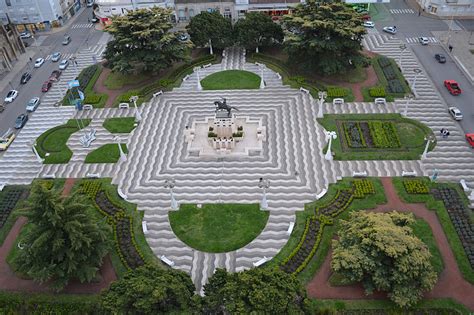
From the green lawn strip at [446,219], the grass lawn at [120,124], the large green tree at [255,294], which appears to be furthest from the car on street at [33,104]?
the green lawn strip at [446,219]

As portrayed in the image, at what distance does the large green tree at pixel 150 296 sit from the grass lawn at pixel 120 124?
29115 millimetres

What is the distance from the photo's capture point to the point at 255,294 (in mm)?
28797

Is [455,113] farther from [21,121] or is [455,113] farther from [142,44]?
[21,121]

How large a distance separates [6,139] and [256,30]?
4203cm

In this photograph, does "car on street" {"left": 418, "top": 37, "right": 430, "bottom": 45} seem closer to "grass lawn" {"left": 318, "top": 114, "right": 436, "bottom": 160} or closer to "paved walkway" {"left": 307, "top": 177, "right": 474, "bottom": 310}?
"grass lawn" {"left": 318, "top": 114, "right": 436, "bottom": 160}

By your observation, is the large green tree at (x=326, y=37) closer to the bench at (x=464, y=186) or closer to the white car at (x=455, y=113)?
the white car at (x=455, y=113)

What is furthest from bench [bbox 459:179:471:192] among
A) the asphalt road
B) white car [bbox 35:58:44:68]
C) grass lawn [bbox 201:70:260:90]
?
white car [bbox 35:58:44:68]

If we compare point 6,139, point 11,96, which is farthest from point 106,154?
point 11,96

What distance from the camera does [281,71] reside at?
66750mm

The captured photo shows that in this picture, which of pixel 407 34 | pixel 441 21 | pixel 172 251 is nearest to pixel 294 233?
pixel 172 251

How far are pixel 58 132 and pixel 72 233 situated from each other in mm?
28010

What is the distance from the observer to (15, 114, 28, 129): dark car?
58.8 meters

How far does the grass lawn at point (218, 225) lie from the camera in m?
40.5

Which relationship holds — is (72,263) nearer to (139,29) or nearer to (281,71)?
(139,29)
